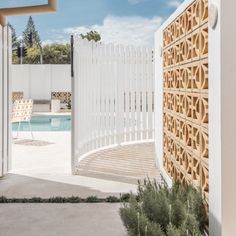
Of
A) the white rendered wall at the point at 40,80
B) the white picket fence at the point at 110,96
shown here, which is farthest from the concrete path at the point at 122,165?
the white rendered wall at the point at 40,80

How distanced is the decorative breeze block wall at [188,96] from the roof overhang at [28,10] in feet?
5.80

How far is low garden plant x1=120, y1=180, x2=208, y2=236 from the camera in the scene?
9.50ft

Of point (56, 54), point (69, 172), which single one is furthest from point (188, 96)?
point (56, 54)

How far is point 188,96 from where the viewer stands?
4000mm

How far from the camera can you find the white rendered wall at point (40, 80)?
23.9 m

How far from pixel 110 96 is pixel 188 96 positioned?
4.85 metres

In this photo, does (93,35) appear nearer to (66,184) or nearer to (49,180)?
(49,180)

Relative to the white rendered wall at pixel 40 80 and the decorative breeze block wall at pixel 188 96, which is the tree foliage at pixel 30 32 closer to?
the white rendered wall at pixel 40 80

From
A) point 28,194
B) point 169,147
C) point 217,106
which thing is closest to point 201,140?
point 217,106

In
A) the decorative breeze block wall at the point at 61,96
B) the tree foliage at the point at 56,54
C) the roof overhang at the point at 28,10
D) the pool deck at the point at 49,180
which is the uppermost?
the tree foliage at the point at 56,54

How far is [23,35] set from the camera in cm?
5134

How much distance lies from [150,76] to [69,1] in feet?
115

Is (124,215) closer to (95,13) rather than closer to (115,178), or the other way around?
(115,178)

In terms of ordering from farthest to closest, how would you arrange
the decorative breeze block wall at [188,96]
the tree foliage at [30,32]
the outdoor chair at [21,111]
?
the tree foliage at [30,32] → the outdoor chair at [21,111] → the decorative breeze block wall at [188,96]
